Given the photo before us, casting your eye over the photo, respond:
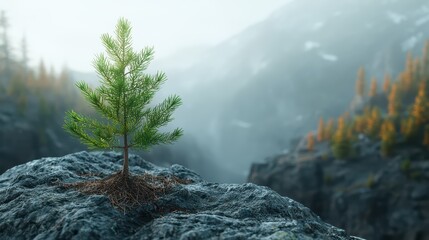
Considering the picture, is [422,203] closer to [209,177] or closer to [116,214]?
[116,214]

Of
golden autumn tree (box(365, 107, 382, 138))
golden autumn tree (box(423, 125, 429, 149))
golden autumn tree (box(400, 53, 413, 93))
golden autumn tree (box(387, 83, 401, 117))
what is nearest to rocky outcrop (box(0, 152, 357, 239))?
golden autumn tree (box(423, 125, 429, 149))

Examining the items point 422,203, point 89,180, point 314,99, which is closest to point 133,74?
point 89,180

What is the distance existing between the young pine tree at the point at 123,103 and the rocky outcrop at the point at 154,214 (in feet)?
3.22

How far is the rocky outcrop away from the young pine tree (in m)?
0.98

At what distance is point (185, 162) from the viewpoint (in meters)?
126

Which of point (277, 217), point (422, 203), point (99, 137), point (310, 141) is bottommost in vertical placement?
point (277, 217)

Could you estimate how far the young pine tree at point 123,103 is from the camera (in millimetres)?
6109

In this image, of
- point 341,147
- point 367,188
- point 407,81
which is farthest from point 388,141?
point 407,81

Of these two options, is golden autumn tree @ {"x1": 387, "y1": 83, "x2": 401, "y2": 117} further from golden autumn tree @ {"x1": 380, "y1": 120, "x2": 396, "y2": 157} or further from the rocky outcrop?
the rocky outcrop

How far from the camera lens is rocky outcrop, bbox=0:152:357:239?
472 centimetres

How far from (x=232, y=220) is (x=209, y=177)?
13325 cm

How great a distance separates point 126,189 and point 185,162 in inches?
4773

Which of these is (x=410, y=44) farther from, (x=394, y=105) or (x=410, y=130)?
(x=410, y=130)

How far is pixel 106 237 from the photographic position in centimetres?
467
